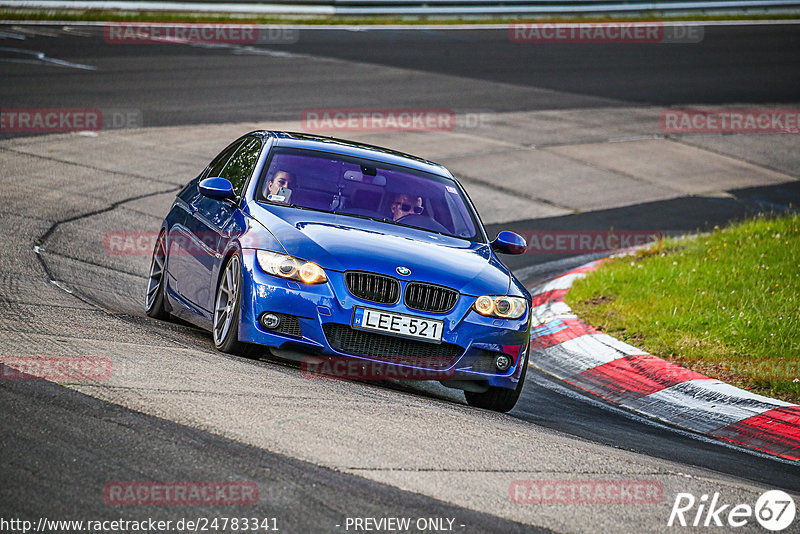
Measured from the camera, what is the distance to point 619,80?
26.4 metres

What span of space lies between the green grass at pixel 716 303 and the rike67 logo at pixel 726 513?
293cm

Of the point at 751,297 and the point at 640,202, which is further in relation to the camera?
the point at 640,202

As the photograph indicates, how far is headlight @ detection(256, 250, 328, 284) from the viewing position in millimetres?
6805

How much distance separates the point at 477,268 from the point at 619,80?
2014 cm

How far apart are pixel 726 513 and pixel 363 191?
12.8 feet

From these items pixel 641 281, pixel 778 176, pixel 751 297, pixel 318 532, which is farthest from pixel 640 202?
pixel 318 532

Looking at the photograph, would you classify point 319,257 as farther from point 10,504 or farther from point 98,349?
point 10,504

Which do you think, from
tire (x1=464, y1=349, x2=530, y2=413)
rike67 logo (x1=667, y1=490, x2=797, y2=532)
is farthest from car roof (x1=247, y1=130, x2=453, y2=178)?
rike67 logo (x1=667, y1=490, x2=797, y2=532)

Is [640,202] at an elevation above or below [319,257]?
below

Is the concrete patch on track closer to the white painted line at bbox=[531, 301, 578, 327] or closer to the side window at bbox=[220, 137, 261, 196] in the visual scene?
the side window at bbox=[220, 137, 261, 196]

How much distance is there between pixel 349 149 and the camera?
855cm

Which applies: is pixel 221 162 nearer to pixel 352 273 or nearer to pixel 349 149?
pixel 349 149

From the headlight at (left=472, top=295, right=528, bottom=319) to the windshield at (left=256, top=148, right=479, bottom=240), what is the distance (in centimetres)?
103

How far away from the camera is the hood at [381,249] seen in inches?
271
